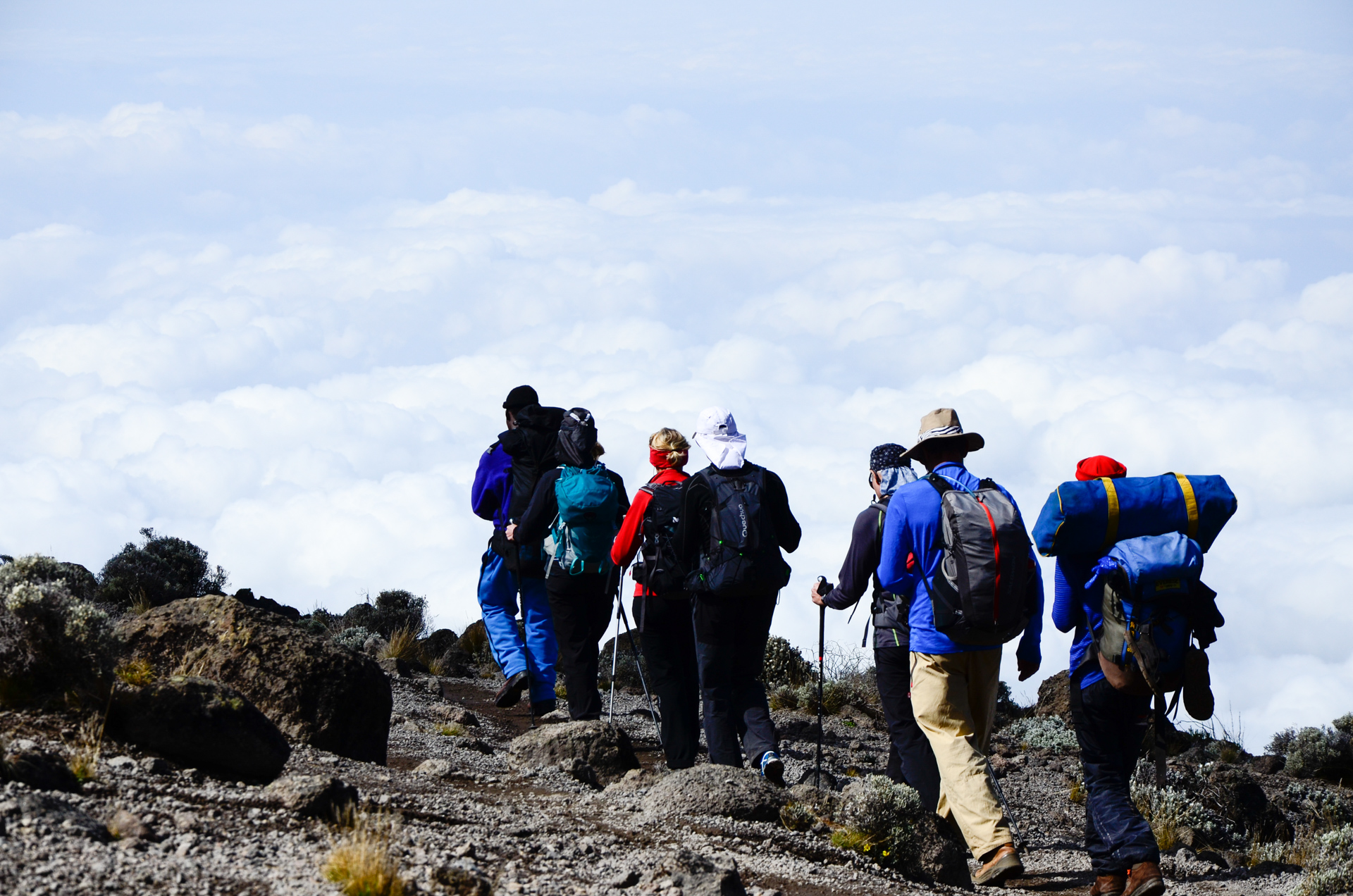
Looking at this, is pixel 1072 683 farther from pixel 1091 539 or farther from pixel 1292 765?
pixel 1292 765

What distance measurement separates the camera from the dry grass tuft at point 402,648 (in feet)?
55.3

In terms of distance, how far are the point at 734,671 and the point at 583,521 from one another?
192 cm

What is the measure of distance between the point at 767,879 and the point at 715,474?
2691mm

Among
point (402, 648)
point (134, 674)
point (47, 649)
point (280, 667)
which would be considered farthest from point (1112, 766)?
point (402, 648)

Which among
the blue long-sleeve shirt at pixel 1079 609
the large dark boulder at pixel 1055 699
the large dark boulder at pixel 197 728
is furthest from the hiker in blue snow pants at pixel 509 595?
the large dark boulder at pixel 1055 699

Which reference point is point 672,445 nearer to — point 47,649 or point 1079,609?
point 1079,609

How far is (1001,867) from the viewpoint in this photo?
6.61m

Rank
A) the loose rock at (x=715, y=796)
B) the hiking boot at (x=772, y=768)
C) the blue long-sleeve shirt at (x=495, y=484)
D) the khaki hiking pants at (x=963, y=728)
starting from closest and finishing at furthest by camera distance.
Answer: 1. the khaki hiking pants at (x=963, y=728)
2. the loose rock at (x=715, y=796)
3. the hiking boot at (x=772, y=768)
4. the blue long-sleeve shirt at (x=495, y=484)

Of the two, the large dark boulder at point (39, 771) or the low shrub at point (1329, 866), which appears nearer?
the large dark boulder at point (39, 771)

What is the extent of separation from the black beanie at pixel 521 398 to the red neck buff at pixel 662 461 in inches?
80.3

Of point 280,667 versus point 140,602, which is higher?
point 140,602

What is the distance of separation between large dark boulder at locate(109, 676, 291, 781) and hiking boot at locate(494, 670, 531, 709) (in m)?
4.61

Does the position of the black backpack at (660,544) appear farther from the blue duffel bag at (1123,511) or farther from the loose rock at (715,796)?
the blue duffel bag at (1123,511)

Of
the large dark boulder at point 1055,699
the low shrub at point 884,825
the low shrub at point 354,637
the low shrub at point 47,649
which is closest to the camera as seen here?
the low shrub at point 47,649
